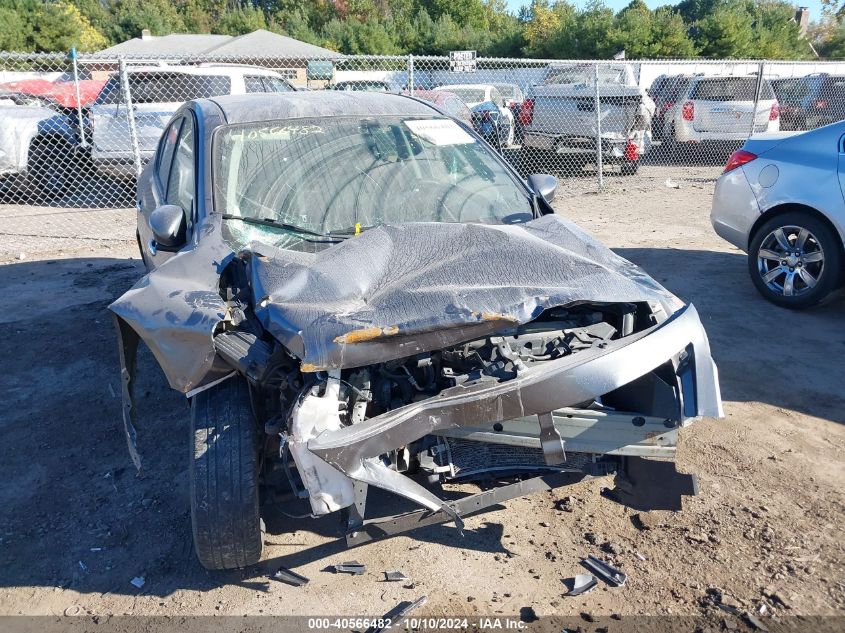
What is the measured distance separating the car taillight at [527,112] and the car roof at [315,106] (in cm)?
823

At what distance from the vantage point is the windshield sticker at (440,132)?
4.39m

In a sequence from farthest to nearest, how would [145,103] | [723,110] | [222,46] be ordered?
1. [222,46]
2. [723,110]
3. [145,103]

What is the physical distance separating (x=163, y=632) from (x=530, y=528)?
1.65 metres

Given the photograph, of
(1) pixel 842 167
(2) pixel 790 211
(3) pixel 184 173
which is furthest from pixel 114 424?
(1) pixel 842 167

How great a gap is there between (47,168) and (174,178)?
8.05 m

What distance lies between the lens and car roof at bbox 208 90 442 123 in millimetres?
4164

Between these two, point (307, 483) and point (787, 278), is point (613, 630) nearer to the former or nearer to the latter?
point (307, 483)

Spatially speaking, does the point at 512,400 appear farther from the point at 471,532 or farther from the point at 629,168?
the point at 629,168

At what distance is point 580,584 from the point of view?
296 centimetres

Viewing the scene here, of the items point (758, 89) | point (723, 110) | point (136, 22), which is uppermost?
point (136, 22)

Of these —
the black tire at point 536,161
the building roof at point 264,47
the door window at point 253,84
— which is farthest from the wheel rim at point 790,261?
the building roof at point 264,47

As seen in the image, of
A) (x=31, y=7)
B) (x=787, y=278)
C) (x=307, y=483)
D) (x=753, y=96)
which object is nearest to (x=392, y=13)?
(x=31, y=7)

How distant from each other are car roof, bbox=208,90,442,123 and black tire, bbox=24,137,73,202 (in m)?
7.83

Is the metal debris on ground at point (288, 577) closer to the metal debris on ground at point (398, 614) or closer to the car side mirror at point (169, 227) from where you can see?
the metal debris on ground at point (398, 614)
